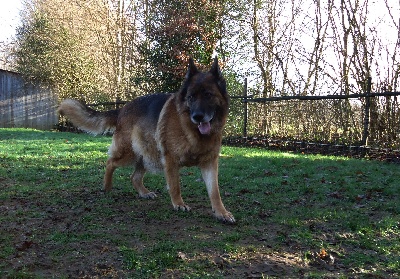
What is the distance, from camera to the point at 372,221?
4.18 metres

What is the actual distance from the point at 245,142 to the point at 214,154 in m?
10.3

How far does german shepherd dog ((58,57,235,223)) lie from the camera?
4.45 metres

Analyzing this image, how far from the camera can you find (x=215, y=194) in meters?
4.41

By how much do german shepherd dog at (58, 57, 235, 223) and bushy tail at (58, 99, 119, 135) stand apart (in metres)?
0.67

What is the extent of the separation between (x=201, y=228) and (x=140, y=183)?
1933 millimetres

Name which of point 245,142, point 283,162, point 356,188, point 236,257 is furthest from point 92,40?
point 236,257

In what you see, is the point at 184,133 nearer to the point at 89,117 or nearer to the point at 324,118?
the point at 89,117

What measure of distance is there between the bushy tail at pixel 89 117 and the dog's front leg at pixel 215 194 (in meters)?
2.17

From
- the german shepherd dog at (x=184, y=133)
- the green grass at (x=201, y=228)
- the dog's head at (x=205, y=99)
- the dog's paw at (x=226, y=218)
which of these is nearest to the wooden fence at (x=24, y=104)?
the green grass at (x=201, y=228)

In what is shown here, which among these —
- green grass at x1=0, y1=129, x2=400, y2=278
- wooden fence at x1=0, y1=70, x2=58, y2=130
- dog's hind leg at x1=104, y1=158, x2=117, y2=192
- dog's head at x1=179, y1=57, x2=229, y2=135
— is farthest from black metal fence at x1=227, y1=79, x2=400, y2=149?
wooden fence at x1=0, y1=70, x2=58, y2=130

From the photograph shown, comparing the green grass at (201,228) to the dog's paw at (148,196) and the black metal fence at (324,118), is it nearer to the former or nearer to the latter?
the dog's paw at (148,196)

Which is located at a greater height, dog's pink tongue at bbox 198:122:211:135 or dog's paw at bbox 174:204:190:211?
dog's pink tongue at bbox 198:122:211:135

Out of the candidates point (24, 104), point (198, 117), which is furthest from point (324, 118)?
point (24, 104)

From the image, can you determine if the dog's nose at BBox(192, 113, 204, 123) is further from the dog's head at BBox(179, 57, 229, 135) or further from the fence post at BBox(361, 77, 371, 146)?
the fence post at BBox(361, 77, 371, 146)
